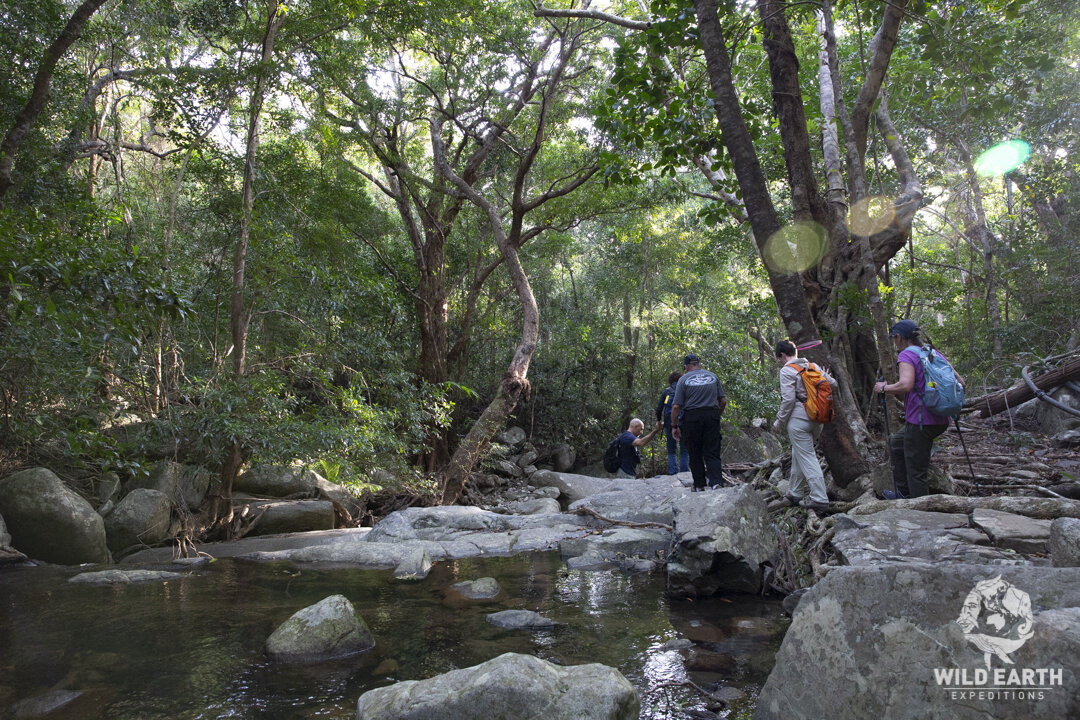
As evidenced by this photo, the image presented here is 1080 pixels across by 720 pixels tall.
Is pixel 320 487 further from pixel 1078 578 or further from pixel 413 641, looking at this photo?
pixel 1078 578

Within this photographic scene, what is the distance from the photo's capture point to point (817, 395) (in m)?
6.29

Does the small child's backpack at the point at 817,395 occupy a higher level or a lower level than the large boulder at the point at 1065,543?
higher

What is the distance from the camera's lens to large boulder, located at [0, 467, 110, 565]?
8305 millimetres

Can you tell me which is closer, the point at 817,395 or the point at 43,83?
the point at 817,395

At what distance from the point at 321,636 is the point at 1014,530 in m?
5.07

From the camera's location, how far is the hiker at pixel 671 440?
37.0 ft

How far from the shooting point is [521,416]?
20750 mm

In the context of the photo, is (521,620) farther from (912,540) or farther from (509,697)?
(912,540)

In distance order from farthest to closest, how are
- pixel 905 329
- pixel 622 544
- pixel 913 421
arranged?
1. pixel 622 544
2. pixel 905 329
3. pixel 913 421

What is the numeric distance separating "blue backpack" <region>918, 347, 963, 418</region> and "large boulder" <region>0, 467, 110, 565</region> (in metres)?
10.6

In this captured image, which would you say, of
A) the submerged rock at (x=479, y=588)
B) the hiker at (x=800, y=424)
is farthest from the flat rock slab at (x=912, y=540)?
the submerged rock at (x=479, y=588)

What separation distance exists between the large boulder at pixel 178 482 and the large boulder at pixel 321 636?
18.7 feet

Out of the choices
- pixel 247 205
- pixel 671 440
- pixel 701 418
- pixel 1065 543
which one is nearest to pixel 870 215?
pixel 701 418

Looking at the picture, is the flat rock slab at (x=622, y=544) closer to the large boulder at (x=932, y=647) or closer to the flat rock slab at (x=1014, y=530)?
the flat rock slab at (x=1014, y=530)
